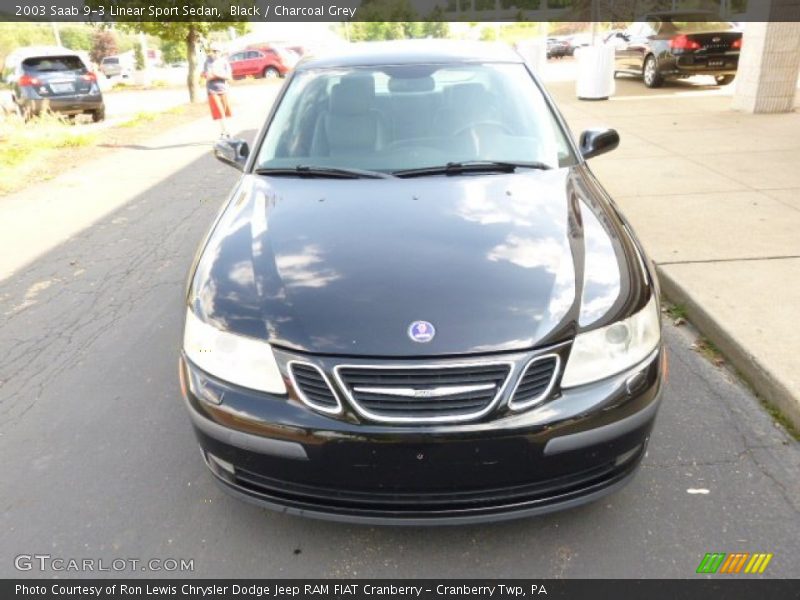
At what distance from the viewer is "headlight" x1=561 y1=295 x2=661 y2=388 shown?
6.75 feet

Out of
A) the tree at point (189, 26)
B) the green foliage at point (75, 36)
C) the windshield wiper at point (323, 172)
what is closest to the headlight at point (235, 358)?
the windshield wiper at point (323, 172)

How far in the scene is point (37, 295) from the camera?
15.7 ft

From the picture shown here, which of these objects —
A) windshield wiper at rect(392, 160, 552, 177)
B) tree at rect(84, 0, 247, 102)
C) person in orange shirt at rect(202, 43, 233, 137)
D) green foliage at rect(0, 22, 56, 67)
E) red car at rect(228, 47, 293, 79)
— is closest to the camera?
windshield wiper at rect(392, 160, 552, 177)

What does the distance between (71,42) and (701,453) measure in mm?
93699

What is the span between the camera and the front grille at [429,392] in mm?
1960

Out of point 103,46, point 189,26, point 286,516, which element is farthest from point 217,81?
point 103,46

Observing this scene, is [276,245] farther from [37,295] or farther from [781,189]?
[781,189]

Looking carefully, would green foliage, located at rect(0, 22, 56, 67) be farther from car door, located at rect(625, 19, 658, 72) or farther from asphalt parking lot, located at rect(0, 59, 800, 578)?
asphalt parking lot, located at rect(0, 59, 800, 578)

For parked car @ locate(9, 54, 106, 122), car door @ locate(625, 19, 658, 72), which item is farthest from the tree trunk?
car door @ locate(625, 19, 658, 72)

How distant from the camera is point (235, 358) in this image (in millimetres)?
2148

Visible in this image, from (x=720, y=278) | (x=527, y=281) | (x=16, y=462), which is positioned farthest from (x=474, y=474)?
(x=720, y=278)

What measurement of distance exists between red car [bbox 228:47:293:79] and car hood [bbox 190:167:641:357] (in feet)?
99.9
